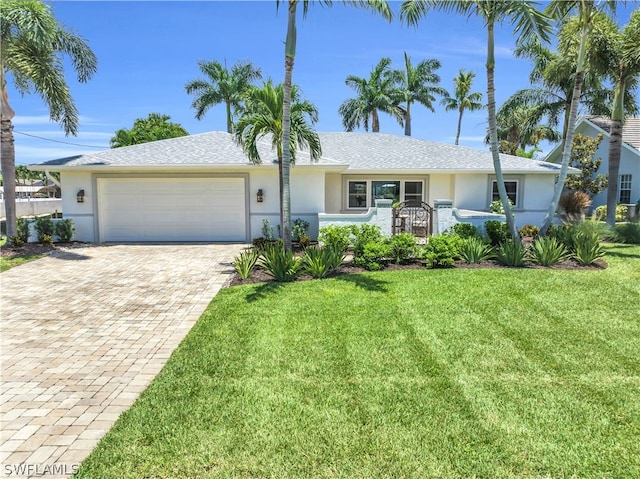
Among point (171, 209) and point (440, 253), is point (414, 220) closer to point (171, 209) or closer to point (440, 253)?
point (440, 253)

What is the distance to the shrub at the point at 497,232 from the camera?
12.2 m

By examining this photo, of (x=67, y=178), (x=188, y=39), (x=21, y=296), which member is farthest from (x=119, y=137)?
(x=21, y=296)

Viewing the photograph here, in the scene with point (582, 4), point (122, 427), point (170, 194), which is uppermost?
point (582, 4)

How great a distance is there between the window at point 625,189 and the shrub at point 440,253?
18556mm

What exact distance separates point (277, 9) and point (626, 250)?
1224cm

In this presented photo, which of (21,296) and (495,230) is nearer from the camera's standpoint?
(21,296)

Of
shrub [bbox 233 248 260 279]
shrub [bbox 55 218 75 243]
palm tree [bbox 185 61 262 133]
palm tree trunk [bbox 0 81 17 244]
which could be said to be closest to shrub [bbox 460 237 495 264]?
shrub [bbox 233 248 260 279]

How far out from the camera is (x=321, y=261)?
9492 mm

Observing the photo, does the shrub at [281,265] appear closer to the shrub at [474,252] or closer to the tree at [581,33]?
the shrub at [474,252]

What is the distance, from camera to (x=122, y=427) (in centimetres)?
377

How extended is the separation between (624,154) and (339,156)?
1670 centimetres

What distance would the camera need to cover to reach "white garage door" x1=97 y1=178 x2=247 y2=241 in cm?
1566

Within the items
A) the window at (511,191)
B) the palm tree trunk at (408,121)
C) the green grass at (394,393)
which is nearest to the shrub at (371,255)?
the green grass at (394,393)

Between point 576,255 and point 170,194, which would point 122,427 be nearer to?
point 576,255
